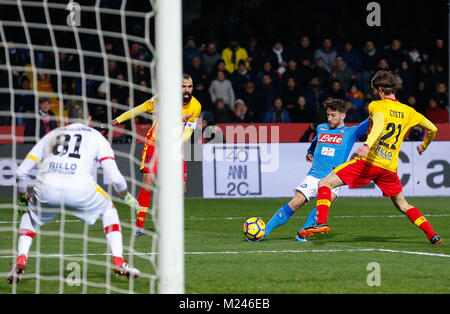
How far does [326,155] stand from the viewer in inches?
407

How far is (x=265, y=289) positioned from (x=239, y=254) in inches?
84.1

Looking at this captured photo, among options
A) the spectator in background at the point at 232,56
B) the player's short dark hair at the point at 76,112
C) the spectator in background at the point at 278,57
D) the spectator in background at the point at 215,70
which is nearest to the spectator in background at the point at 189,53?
the spectator in background at the point at 232,56

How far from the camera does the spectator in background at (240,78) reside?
19016 mm

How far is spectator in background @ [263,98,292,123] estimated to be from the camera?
18.4 meters

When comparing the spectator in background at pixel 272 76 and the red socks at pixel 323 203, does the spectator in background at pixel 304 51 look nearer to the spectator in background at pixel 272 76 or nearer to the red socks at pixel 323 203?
the spectator in background at pixel 272 76

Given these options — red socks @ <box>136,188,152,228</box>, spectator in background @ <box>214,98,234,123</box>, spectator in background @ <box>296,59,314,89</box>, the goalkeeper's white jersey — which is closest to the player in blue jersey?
red socks @ <box>136,188,152,228</box>

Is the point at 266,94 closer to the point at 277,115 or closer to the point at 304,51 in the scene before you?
the point at 277,115

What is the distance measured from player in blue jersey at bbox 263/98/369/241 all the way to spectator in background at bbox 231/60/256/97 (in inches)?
341

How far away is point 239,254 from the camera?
893 cm

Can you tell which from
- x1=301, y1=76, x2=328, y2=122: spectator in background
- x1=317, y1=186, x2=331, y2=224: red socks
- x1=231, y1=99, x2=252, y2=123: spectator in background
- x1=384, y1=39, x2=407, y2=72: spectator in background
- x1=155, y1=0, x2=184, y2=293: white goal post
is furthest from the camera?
x1=384, y1=39, x2=407, y2=72: spectator in background

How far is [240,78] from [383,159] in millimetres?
9686

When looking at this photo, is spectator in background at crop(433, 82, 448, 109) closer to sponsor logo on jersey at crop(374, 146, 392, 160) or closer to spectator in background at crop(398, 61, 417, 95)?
spectator in background at crop(398, 61, 417, 95)

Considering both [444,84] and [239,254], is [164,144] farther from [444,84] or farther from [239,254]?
[444,84]
